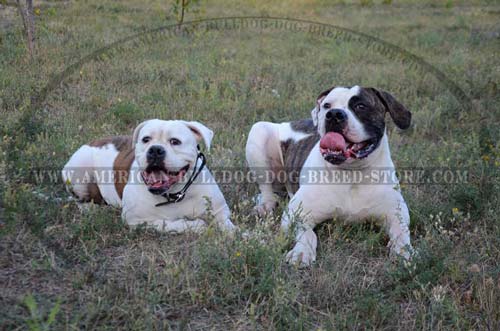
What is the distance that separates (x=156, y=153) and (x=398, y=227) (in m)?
1.80

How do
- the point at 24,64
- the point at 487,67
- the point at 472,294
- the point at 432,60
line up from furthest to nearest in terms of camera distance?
the point at 432,60 < the point at 487,67 < the point at 24,64 < the point at 472,294

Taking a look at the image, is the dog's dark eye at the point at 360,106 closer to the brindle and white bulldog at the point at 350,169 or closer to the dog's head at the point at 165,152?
the brindle and white bulldog at the point at 350,169

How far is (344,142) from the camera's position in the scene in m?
4.01

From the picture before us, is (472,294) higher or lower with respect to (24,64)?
lower

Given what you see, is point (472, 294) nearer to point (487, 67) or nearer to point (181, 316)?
point (181, 316)

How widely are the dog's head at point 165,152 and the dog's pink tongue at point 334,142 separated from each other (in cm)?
93

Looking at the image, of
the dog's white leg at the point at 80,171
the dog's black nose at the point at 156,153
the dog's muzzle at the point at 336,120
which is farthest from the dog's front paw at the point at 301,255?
the dog's white leg at the point at 80,171

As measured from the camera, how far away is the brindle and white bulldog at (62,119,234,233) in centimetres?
418

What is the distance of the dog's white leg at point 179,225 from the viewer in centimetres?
420

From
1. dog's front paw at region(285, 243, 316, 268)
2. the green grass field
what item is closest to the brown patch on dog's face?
the green grass field

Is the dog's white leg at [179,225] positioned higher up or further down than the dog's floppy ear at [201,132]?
further down

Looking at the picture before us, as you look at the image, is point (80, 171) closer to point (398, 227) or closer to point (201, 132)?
point (201, 132)

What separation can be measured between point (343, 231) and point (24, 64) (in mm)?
5680

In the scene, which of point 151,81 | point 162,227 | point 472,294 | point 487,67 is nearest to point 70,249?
point 162,227
